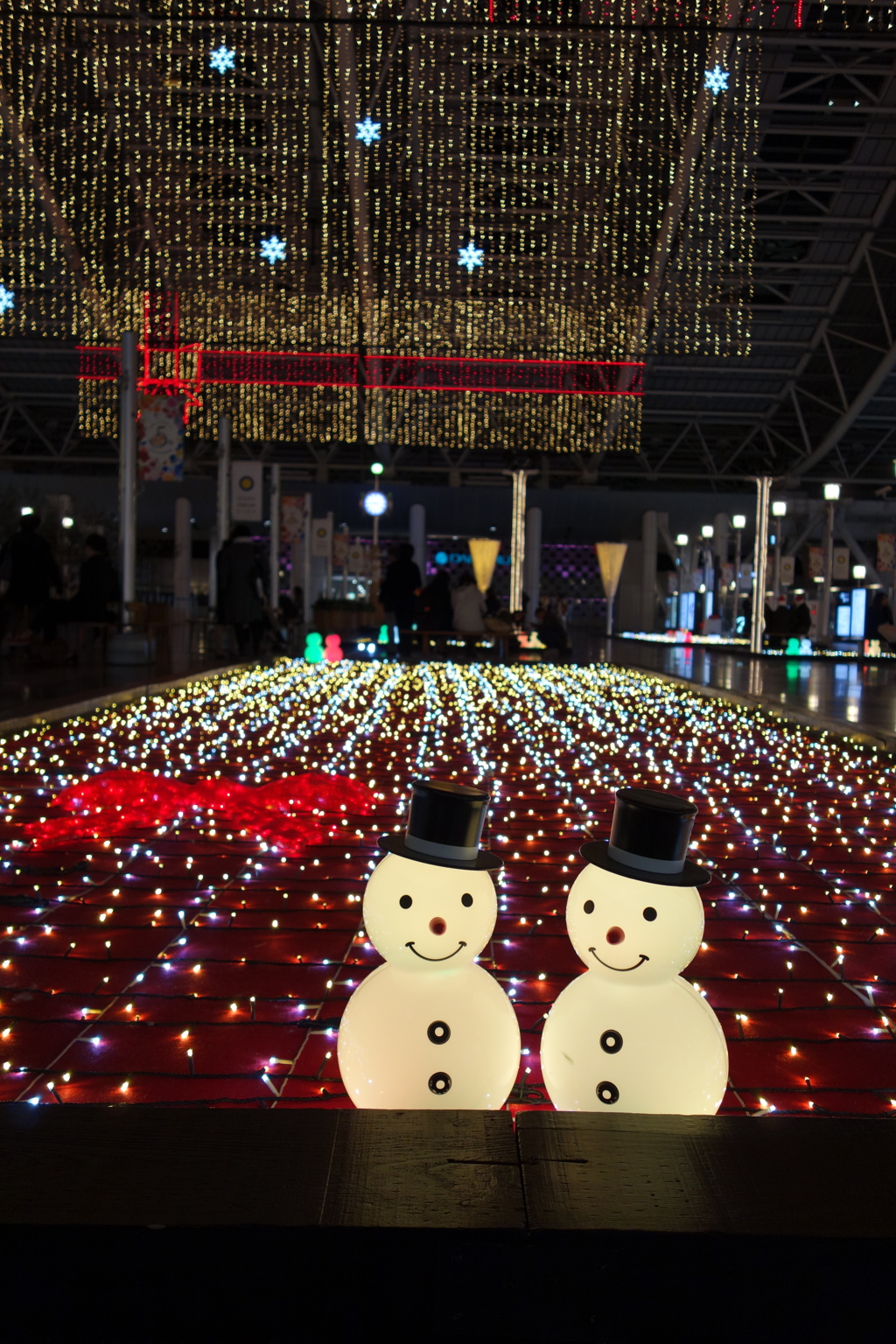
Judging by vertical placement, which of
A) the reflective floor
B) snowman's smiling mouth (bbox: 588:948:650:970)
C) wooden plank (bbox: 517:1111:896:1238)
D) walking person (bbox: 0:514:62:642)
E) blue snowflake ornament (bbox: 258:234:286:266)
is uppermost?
blue snowflake ornament (bbox: 258:234:286:266)

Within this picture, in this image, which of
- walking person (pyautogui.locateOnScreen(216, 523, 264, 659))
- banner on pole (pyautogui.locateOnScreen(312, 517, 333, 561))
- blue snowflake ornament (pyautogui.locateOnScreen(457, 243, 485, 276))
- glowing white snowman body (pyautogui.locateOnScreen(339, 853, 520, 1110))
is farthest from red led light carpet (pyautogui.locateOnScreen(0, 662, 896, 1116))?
banner on pole (pyautogui.locateOnScreen(312, 517, 333, 561))

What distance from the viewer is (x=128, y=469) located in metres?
10.5

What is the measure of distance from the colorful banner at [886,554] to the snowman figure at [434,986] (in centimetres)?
2599

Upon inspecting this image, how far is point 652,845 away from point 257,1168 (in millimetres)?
607

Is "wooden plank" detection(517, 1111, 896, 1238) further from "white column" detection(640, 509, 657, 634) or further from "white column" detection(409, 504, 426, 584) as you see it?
"white column" detection(640, 509, 657, 634)

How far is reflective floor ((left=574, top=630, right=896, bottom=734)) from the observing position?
7949mm

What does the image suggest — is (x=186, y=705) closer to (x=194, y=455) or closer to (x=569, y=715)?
(x=569, y=715)

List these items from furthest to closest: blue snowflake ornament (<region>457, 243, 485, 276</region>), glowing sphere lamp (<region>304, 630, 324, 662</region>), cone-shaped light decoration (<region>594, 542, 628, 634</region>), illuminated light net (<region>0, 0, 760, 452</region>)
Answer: cone-shaped light decoration (<region>594, 542, 628, 634</region>) → blue snowflake ornament (<region>457, 243, 485, 276</region>) → glowing sphere lamp (<region>304, 630, 324, 662</region>) → illuminated light net (<region>0, 0, 760, 452</region>)

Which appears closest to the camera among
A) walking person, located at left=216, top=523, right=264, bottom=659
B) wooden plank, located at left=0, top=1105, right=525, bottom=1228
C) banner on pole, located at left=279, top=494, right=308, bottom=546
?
wooden plank, located at left=0, top=1105, right=525, bottom=1228

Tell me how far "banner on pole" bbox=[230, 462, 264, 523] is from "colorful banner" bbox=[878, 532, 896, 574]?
15.2 m

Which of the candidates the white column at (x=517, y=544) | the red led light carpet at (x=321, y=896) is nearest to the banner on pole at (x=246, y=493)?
the white column at (x=517, y=544)

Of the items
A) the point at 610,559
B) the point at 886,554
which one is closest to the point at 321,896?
the point at 610,559

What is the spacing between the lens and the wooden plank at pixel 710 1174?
3.26 feet

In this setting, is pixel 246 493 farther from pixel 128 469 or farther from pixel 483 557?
pixel 128 469
